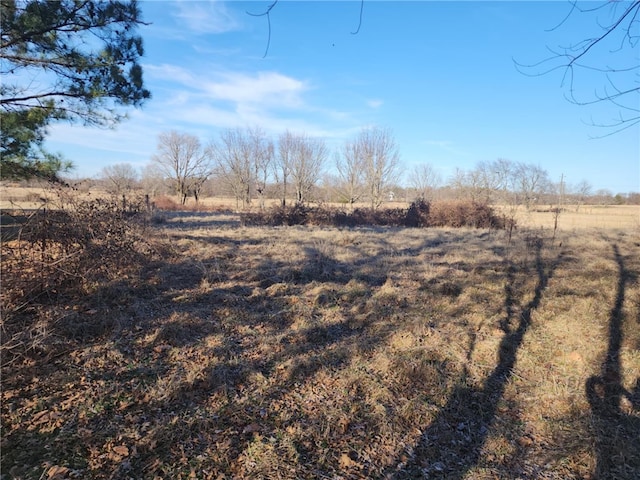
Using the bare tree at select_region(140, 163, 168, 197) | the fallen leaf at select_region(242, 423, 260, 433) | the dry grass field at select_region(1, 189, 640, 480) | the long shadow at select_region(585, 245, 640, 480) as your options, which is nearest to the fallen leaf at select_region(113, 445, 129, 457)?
the dry grass field at select_region(1, 189, 640, 480)

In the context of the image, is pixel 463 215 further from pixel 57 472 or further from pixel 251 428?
pixel 57 472

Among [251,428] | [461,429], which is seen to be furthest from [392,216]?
[251,428]

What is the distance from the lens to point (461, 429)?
10.5ft

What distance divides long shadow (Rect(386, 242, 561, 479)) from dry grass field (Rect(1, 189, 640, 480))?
0.6 inches

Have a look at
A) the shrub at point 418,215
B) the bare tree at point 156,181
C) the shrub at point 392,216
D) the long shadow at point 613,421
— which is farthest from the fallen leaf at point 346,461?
the bare tree at point 156,181

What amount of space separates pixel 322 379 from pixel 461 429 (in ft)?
4.57

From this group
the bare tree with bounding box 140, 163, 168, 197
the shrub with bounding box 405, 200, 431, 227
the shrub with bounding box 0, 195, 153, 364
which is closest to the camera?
the shrub with bounding box 0, 195, 153, 364

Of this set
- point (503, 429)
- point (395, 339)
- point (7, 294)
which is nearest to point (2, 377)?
point (7, 294)

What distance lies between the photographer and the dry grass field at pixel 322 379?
2.73 m

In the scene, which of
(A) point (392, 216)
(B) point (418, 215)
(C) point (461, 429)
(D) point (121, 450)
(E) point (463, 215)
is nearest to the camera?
(D) point (121, 450)

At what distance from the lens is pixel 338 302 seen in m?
5.82

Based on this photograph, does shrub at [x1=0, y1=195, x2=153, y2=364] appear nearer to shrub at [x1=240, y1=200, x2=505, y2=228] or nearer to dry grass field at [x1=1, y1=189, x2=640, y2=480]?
dry grass field at [x1=1, y1=189, x2=640, y2=480]

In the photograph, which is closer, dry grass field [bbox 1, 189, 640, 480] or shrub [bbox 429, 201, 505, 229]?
dry grass field [bbox 1, 189, 640, 480]

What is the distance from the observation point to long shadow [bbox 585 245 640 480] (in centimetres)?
272
